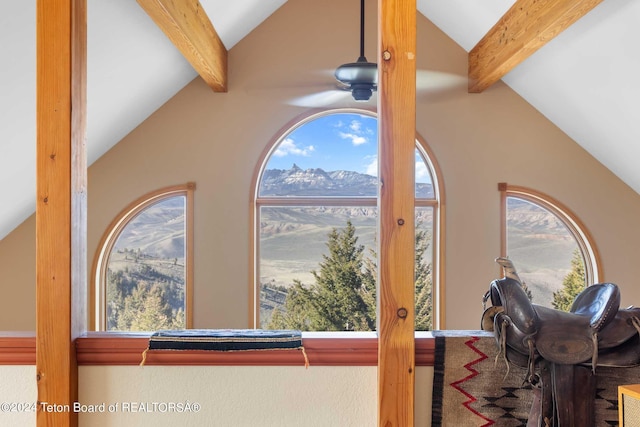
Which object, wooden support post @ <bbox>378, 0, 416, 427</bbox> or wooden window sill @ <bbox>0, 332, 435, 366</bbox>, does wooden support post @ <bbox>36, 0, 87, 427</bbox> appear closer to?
wooden window sill @ <bbox>0, 332, 435, 366</bbox>

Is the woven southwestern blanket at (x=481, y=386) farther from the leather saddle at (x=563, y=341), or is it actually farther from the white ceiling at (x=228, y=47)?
the white ceiling at (x=228, y=47)

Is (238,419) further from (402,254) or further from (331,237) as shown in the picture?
(331,237)

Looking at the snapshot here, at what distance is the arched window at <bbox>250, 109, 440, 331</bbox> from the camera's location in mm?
4875

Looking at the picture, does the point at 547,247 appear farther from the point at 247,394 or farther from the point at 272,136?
the point at 247,394

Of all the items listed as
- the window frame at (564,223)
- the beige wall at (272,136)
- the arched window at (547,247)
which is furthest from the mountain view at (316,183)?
the arched window at (547,247)

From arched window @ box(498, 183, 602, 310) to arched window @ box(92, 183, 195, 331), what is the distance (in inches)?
111

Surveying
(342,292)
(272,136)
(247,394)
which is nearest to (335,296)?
(342,292)

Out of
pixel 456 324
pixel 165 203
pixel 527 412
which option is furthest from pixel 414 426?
pixel 165 203

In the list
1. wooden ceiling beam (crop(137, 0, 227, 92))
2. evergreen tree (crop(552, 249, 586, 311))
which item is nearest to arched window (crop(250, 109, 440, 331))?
wooden ceiling beam (crop(137, 0, 227, 92))

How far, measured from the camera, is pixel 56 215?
1.54 meters

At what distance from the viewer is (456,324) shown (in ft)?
15.6

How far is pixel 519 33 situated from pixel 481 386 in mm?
2494

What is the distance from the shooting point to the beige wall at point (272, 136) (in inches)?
186

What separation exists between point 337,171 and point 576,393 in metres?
3.67
